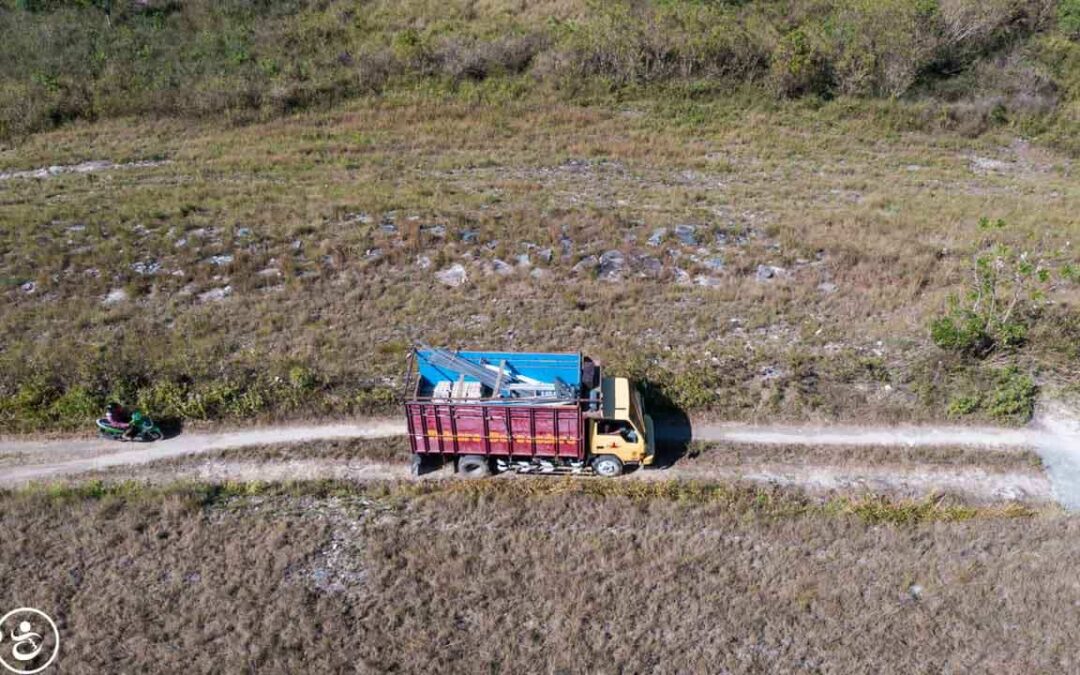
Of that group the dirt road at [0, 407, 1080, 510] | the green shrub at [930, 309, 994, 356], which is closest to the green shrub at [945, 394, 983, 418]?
the dirt road at [0, 407, 1080, 510]

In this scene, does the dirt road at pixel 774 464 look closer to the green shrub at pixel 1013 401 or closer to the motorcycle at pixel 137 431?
the motorcycle at pixel 137 431

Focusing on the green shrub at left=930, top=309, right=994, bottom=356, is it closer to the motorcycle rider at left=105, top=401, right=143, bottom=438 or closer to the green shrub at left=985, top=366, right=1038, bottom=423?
the green shrub at left=985, top=366, right=1038, bottom=423

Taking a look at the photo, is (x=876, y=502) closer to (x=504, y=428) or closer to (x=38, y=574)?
(x=504, y=428)

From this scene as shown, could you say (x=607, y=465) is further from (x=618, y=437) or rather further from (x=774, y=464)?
(x=774, y=464)

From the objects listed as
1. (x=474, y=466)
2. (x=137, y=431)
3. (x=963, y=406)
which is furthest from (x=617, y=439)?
(x=137, y=431)

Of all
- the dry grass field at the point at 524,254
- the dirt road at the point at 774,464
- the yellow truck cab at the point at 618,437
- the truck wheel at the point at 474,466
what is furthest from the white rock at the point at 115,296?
the yellow truck cab at the point at 618,437
